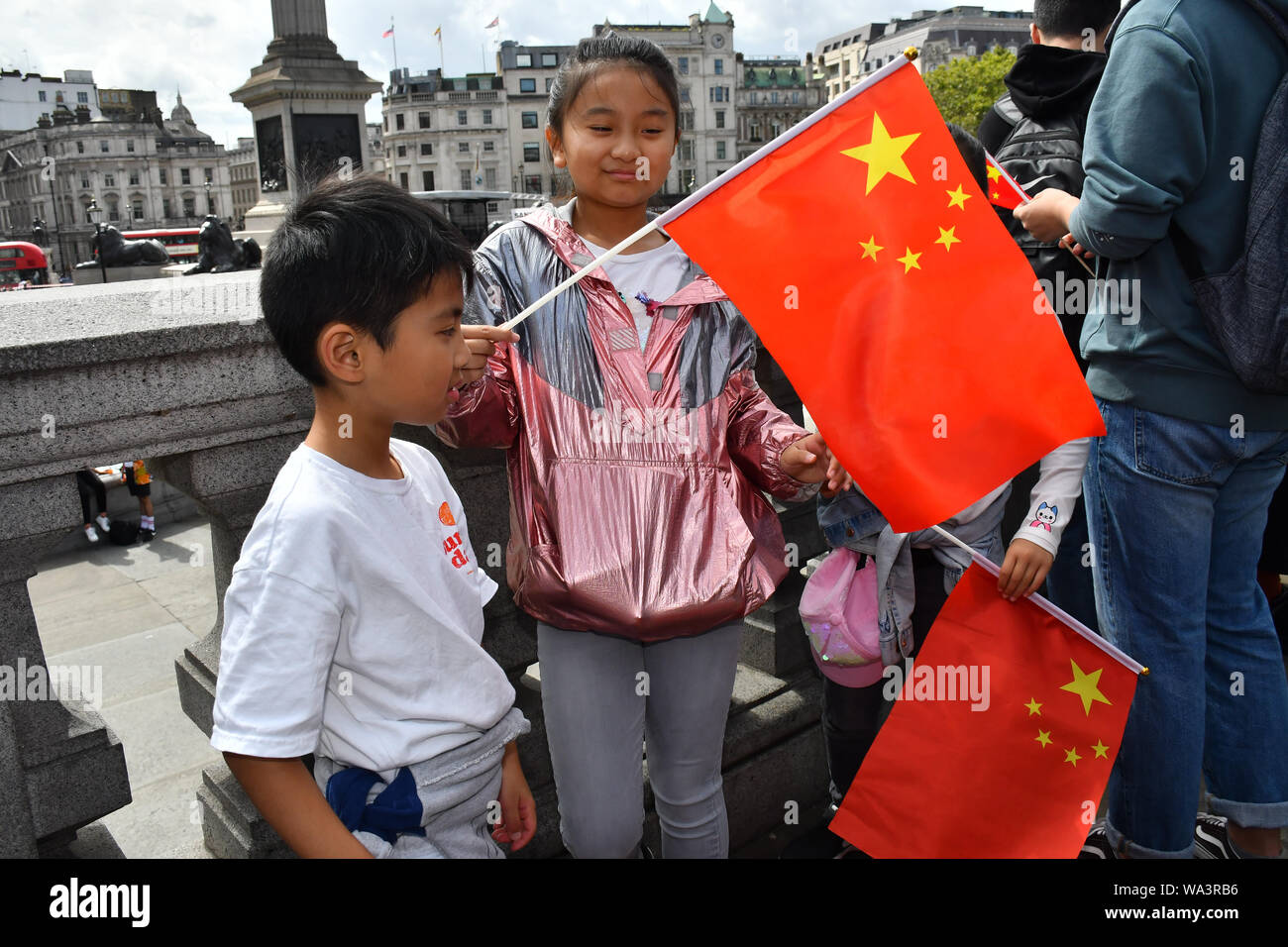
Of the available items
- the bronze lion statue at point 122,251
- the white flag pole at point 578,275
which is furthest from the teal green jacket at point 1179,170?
the bronze lion statue at point 122,251

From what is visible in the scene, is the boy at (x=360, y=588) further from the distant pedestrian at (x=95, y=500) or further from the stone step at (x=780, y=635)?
the distant pedestrian at (x=95, y=500)

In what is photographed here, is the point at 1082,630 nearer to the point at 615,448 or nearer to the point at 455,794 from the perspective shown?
the point at 615,448

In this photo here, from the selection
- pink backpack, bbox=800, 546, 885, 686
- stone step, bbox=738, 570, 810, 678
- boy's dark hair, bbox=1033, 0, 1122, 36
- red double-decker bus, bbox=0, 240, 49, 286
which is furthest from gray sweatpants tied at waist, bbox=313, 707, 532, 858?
red double-decker bus, bbox=0, 240, 49, 286

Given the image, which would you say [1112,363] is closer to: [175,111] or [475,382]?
[475,382]

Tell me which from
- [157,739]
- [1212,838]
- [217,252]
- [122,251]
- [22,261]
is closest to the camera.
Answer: [1212,838]

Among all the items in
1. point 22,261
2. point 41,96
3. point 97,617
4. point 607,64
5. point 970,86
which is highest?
point 41,96

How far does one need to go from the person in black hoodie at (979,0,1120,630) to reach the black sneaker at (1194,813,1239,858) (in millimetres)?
605

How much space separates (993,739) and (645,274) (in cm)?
138

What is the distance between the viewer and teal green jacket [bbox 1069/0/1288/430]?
82.0 inches

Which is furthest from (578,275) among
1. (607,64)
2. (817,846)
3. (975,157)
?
(817,846)

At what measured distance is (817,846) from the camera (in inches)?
119

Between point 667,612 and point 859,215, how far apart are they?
35.2 inches

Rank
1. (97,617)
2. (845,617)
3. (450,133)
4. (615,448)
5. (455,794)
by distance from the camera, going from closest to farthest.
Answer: (455,794), (615,448), (845,617), (97,617), (450,133)

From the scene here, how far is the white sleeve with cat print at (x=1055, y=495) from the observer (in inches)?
92.8
